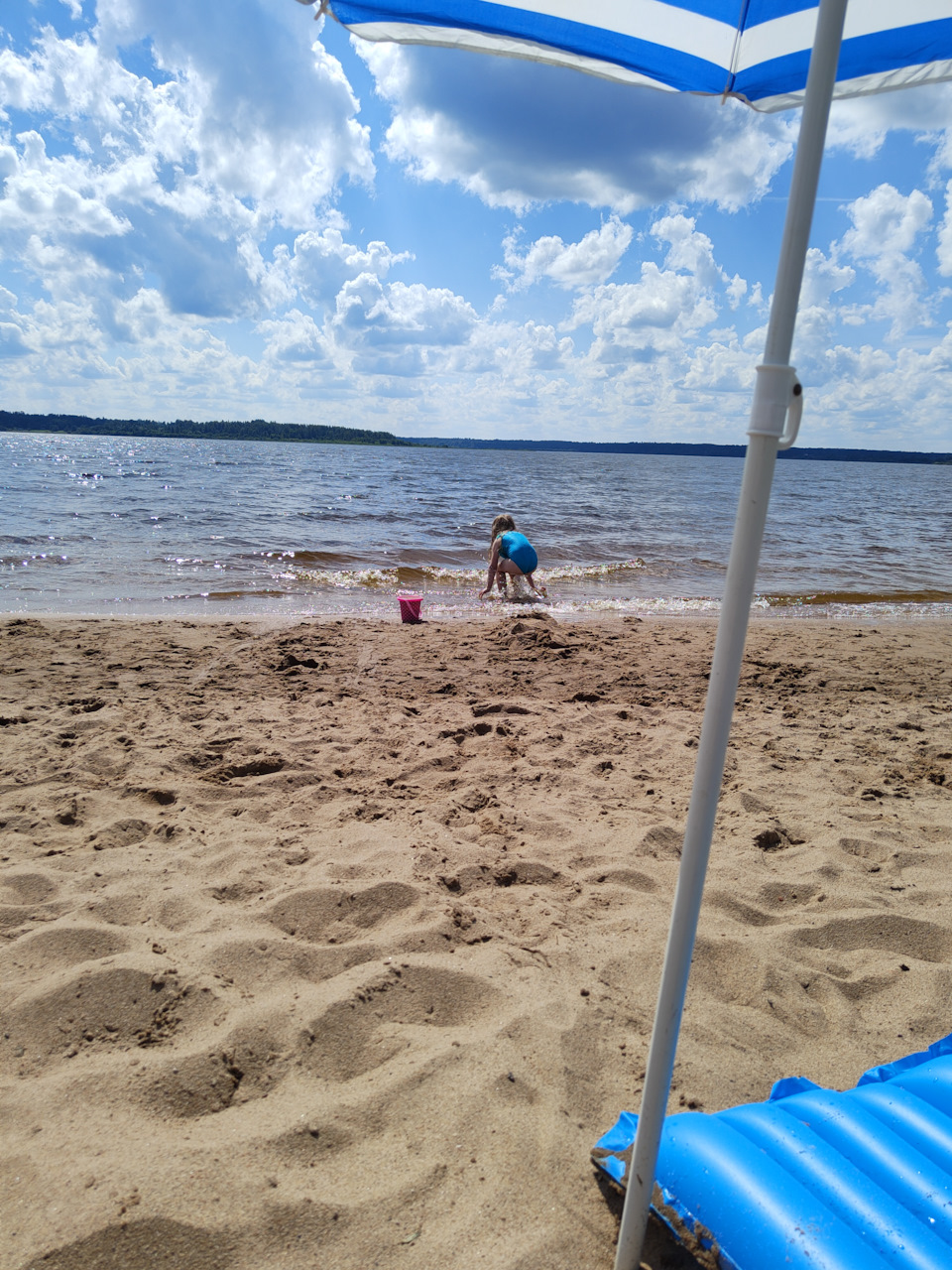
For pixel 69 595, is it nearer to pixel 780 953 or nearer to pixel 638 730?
pixel 638 730

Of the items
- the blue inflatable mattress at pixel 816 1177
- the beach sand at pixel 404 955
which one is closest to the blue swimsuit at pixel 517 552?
the beach sand at pixel 404 955

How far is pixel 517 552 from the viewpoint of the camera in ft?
32.1

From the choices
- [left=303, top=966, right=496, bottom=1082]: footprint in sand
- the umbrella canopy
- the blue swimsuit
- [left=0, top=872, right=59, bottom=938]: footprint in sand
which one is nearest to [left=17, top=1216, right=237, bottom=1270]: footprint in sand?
[left=303, top=966, right=496, bottom=1082]: footprint in sand

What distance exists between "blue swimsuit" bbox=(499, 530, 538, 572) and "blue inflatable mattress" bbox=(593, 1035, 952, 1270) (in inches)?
328

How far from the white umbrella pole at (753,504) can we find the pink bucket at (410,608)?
708 centimetres

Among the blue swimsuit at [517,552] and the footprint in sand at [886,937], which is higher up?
the blue swimsuit at [517,552]

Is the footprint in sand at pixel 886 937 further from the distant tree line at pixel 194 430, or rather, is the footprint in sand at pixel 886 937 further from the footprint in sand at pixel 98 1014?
the distant tree line at pixel 194 430

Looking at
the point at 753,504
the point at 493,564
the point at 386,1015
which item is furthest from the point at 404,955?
the point at 493,564

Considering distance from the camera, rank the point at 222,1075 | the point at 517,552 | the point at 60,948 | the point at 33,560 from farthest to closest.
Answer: the point at 33,560 → the point at 517,552 → the point at 60,948 → the point at 222,1075

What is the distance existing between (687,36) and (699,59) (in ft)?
0.29

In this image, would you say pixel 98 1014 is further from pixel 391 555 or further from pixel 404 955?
pixel 391 555

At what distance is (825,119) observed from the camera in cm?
105

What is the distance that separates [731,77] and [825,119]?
1.30m

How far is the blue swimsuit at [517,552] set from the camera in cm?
979
